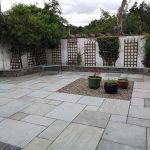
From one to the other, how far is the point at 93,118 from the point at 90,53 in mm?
6029

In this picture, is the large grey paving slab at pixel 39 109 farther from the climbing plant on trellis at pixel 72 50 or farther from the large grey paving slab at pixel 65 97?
the climbing plant on trellis at pixel 72 50

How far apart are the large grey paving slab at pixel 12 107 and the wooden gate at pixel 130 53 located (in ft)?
18.5

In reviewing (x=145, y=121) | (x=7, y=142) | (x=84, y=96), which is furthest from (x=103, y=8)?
(x=7, y=142)

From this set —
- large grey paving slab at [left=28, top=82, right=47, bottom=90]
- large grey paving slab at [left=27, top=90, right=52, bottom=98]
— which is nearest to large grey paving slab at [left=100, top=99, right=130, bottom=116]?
large grey paving slab at [left=27, top=90, right=52, bottom=98]

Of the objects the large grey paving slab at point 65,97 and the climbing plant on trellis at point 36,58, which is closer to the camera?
the large grey paving slab at point 65,97

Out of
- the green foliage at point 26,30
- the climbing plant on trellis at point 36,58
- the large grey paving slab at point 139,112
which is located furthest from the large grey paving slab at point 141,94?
the climbing plant on trellis at point 36,58

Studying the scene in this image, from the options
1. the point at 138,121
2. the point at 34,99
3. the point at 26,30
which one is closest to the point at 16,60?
the point at 26,30

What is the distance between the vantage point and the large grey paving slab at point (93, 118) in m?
3.33

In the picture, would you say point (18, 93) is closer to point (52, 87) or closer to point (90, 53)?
point (52, 87)

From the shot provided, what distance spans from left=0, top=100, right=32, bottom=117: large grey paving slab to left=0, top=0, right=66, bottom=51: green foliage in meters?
3.88

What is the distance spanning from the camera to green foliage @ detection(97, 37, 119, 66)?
8.67 m

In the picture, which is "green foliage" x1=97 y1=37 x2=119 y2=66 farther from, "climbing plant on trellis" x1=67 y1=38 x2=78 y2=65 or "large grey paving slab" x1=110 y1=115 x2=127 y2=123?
"large grey paving slab" x1=110 y1=115 x2=127 y2=123

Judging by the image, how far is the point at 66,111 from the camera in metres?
3.95

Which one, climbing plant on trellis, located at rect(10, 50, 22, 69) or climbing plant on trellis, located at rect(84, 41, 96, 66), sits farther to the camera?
climbing plant on trellis, located at rect(84, 41, 96, 66)
